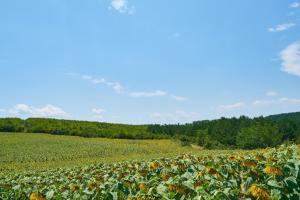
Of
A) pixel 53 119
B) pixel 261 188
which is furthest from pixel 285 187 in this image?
pixel 53 119

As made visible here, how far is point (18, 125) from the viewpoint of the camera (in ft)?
307

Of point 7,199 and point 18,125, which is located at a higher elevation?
point 18,125

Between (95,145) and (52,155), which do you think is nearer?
(52,155)

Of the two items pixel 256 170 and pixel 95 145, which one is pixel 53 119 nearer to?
pixel 95 145

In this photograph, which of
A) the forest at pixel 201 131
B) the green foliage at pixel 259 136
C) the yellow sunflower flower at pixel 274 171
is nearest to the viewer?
the yellow sunflower flower at pixel 274 171

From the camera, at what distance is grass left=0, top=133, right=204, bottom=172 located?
5556cm

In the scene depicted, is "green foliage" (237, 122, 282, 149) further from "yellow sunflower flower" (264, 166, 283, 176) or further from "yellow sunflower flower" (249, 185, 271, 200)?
"yellow sunflower flower" (249, 185, 271, 200)

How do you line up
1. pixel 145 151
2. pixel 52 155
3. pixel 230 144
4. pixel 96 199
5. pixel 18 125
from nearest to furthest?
pixel 96 199, pixel 52 155, pixel 145 151, pixel 18 125, pixel 230 144

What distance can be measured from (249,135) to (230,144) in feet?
18.3

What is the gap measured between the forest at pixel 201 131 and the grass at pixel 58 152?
326 inches

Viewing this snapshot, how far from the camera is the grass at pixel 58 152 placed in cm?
5556

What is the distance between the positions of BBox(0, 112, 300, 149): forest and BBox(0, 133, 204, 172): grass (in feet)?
27.2

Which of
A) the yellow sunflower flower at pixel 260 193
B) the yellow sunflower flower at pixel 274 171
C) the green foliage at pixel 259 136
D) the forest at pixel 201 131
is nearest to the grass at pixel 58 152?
the forest at pixel 201 131

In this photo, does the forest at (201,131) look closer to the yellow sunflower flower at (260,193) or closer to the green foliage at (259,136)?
the green foliage at (259,136)
